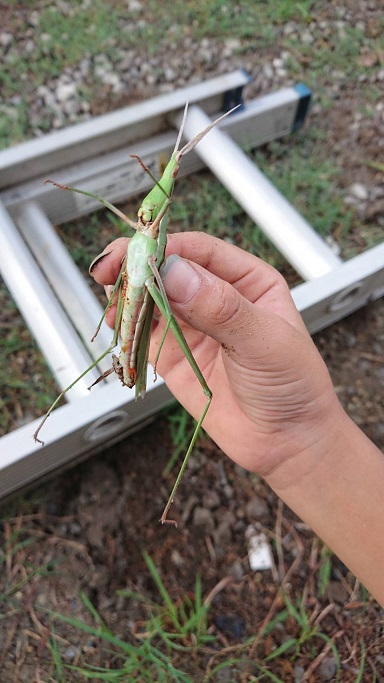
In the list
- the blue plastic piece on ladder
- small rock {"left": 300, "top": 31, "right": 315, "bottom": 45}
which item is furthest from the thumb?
small rock {"left": 300, "top": 31, "right": 315, "bottom": 45}

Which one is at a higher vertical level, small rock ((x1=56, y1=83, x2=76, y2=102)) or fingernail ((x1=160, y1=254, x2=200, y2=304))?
small rock ((x1=56, y1=83, x2=76, y2=102))

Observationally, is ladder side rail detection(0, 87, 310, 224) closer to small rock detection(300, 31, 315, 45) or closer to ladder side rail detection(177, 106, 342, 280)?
ladder side rail detection(177, 106, 342, 280)

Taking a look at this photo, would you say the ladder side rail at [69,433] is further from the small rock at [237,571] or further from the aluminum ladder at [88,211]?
the small rock at [237,571]

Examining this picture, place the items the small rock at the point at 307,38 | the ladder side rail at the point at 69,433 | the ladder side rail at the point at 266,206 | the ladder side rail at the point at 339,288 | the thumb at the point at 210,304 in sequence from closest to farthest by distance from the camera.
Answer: the thumb at the point at 210,304, the ladder side rail at the point at 69,433, the ladder side rail at the point at 339,288, the ladder side rail at the point at 266,206, the small rock at the point at 307,38

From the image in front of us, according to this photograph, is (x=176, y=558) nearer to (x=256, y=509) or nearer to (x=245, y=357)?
(x=256, y=509)

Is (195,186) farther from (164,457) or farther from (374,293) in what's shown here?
(164,457)

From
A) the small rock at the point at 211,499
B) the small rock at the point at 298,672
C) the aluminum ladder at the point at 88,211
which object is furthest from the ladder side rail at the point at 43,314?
the small rock at the point at 298,672

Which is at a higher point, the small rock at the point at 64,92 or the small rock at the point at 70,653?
the small rock at the point at 64,92

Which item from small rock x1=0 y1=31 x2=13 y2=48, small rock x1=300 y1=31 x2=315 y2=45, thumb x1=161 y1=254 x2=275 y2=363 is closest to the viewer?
thumb x1=161 y1=254 x2=275 y2=363

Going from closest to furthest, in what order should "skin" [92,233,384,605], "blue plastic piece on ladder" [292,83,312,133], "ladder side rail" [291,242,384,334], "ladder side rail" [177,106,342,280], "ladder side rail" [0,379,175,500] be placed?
"skin" [92,233,384,605] → "ladder side rail" [0,379,175,500] → "ladder side rail" [291,242,384,334] → "ladder side rail" [177,106,342,280] → "blue plastic piece on ladder" [292,83,312,133]

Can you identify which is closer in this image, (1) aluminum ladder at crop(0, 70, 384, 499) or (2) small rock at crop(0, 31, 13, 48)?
(1) aluminum ladder at crop(0, 70, 384, 499)

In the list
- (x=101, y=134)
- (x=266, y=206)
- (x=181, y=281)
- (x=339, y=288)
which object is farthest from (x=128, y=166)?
(x=181, y=281)
